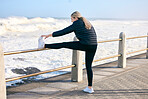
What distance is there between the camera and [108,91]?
5734 millimetres

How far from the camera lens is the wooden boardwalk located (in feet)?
17.8

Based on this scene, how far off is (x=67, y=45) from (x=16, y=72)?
526 cm

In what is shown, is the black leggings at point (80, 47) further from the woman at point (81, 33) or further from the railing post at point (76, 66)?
the railing post at point (76, 66)

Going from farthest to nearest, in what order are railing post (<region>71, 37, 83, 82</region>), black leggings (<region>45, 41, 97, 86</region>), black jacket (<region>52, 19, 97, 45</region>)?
railing post (<region>71, 37, 83, 82</region>)
black leggings (<region>45, 41, 97, 86</region>)
black jacket (<region>52, 19, 97, 45</region>)

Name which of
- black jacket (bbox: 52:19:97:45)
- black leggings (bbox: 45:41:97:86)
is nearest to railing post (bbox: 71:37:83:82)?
black leggings (bbox: 45:41:97:86)

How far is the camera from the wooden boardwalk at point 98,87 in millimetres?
5429

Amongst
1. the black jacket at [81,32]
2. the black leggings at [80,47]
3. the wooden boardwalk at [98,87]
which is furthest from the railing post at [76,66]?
the black jacket at [81,32]

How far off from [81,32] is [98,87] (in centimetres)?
152

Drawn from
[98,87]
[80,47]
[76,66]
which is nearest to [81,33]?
[80,47]

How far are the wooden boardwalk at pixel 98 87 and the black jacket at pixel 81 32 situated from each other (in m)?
1.08

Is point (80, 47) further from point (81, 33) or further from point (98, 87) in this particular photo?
point (98, 87)

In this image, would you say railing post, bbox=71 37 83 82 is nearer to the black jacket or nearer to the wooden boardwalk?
the wooden boardwalk

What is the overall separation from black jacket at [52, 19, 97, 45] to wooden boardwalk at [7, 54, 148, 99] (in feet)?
3.54

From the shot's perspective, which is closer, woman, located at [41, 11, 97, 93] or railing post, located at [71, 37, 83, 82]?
woman, located at [41, 11, 97, 93]
